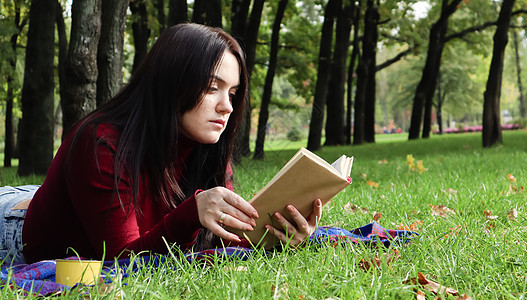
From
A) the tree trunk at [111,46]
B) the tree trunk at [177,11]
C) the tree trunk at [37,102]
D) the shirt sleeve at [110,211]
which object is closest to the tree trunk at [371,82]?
the tree trunk at [177,11]

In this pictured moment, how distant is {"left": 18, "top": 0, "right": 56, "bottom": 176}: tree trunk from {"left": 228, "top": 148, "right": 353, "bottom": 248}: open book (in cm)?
782

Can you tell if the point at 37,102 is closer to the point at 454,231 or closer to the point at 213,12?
the point at 213,12

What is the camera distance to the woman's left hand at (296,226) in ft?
7.72

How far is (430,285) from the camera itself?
2029mm

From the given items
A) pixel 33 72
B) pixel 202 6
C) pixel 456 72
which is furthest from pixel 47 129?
pixel 456 72

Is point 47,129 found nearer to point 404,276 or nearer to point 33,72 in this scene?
point 33,72

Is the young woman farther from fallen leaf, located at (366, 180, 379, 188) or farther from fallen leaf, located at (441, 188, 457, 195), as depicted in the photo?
fallen leaf, located at (366, 180, 379, 188)

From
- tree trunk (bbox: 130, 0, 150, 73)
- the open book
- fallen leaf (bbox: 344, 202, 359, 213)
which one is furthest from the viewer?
tree trunk (bbox: 130, 0, 150, 73)

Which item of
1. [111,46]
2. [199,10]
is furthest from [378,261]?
[199,10]

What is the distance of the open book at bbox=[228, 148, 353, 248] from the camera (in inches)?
83.7

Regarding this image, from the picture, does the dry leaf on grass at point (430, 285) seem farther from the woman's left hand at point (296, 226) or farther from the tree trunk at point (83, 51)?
the tree trunk at point (83, 51)

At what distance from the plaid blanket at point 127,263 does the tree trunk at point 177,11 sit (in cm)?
626

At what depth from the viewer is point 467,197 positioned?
424cm

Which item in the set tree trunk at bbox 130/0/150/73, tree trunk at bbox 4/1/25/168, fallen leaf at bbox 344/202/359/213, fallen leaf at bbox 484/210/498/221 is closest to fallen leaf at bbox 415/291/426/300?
fallen leaf at bbox 484/210/498/221
